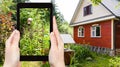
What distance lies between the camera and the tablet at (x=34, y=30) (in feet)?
5.03

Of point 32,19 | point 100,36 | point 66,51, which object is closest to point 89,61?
point 66,51

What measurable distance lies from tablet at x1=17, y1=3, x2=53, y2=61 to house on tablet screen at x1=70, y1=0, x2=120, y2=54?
57.7ft

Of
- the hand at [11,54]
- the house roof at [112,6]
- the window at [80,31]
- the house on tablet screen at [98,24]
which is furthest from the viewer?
the window at [80,31]

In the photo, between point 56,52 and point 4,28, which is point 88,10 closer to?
point 4,28

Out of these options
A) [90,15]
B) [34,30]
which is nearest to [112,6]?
[90,15]

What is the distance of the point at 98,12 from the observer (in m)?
22.1

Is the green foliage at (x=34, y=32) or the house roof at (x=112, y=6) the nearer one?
the green foliage at (x=34, y=32)

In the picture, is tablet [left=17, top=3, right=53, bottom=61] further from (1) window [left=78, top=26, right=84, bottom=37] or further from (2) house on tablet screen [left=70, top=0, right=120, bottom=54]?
(1) window [left=78, top=26, right=84, bottom=37]

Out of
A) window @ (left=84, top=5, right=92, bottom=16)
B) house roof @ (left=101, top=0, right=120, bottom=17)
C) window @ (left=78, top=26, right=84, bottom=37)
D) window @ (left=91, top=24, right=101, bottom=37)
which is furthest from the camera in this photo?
window @ (left=78, top=26, right=84, bottom=37)

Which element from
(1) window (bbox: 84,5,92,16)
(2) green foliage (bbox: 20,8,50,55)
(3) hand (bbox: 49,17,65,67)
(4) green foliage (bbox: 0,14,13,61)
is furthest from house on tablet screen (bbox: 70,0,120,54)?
(3) hand (bbox: 49,17,65,67)

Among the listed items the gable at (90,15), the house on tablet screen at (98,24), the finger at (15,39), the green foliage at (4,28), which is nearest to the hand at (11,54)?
the finger at (15,39)

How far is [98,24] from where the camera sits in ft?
71.5

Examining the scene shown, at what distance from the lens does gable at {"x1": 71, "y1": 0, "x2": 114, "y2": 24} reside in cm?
→ 2086

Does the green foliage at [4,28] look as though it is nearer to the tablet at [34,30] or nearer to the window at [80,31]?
the window at [80,31]
